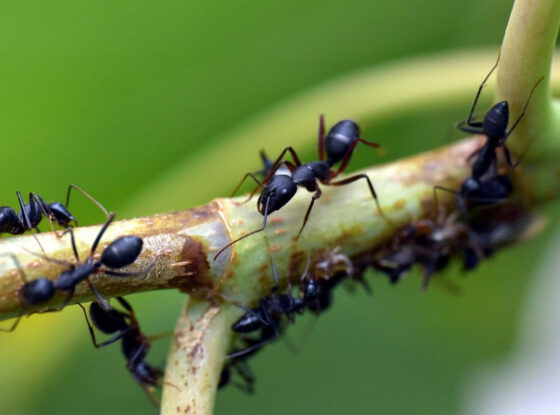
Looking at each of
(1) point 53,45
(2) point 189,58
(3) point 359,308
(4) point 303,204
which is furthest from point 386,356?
(1) point 53,45

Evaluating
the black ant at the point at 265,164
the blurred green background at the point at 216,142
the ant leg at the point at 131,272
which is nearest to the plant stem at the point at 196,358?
the ant leg at the point at 131,272

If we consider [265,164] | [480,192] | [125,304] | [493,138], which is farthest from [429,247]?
[125,304]

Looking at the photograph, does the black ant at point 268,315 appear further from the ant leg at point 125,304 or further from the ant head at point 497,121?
the ant head at point 497,121

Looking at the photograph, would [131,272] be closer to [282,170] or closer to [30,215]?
[30,215]

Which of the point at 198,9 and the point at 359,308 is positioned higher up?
the point at 198,9

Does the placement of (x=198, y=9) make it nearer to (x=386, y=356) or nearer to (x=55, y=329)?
(x=55, y=329)

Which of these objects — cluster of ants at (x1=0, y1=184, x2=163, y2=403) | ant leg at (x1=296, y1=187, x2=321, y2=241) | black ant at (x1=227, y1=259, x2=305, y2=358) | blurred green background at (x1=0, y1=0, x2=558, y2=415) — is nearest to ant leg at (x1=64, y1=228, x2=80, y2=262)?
cluster of ants at (x1=0, y1=184, x2=163, y2=403)
